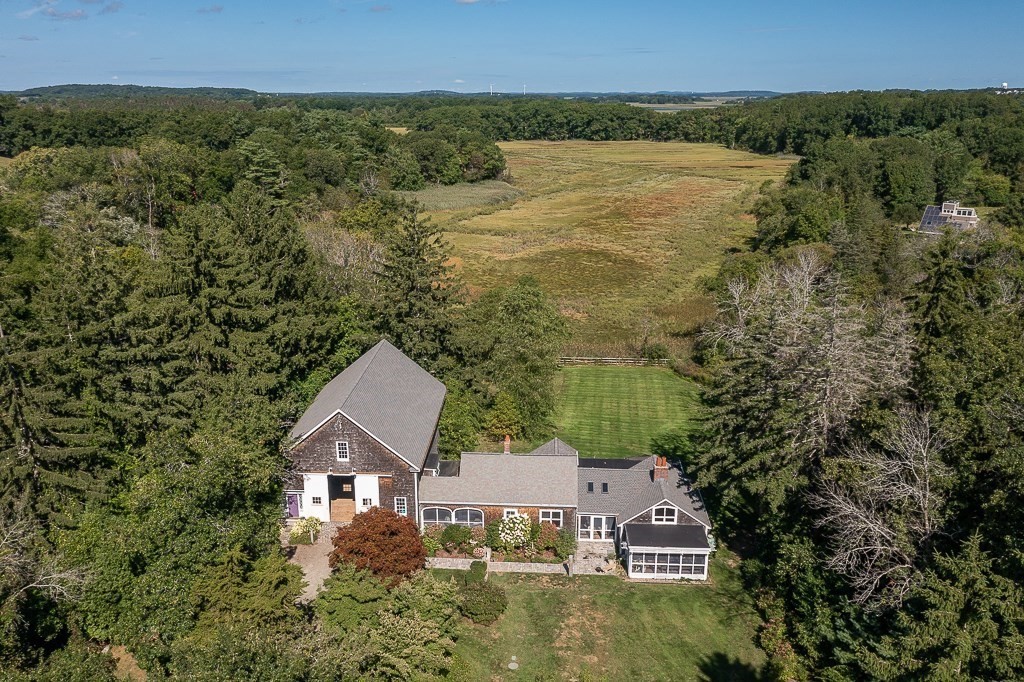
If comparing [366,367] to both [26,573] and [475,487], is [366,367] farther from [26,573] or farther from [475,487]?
[26,573]

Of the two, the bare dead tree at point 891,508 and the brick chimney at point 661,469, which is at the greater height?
the bare dead tree at point 891,508

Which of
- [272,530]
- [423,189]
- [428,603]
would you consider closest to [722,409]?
[428,603]

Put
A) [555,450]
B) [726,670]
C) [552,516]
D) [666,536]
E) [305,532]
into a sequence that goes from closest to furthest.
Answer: [726,670] → [666,536] → [552,516] → [305,532] → [555,450]

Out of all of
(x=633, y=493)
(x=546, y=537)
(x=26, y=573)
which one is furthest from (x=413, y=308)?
(x=26, y=573)

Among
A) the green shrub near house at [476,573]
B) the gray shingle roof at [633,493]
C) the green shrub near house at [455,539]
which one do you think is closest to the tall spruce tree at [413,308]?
the green shrub near house at [455,539]

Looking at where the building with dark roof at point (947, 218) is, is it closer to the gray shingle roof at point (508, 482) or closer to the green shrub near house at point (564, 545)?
the gray shingle roof at point (508, 482)

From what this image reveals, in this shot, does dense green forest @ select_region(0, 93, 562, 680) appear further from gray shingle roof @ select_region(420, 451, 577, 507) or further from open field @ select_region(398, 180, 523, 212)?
open field @ select_region(398, 180, 523, 212)
